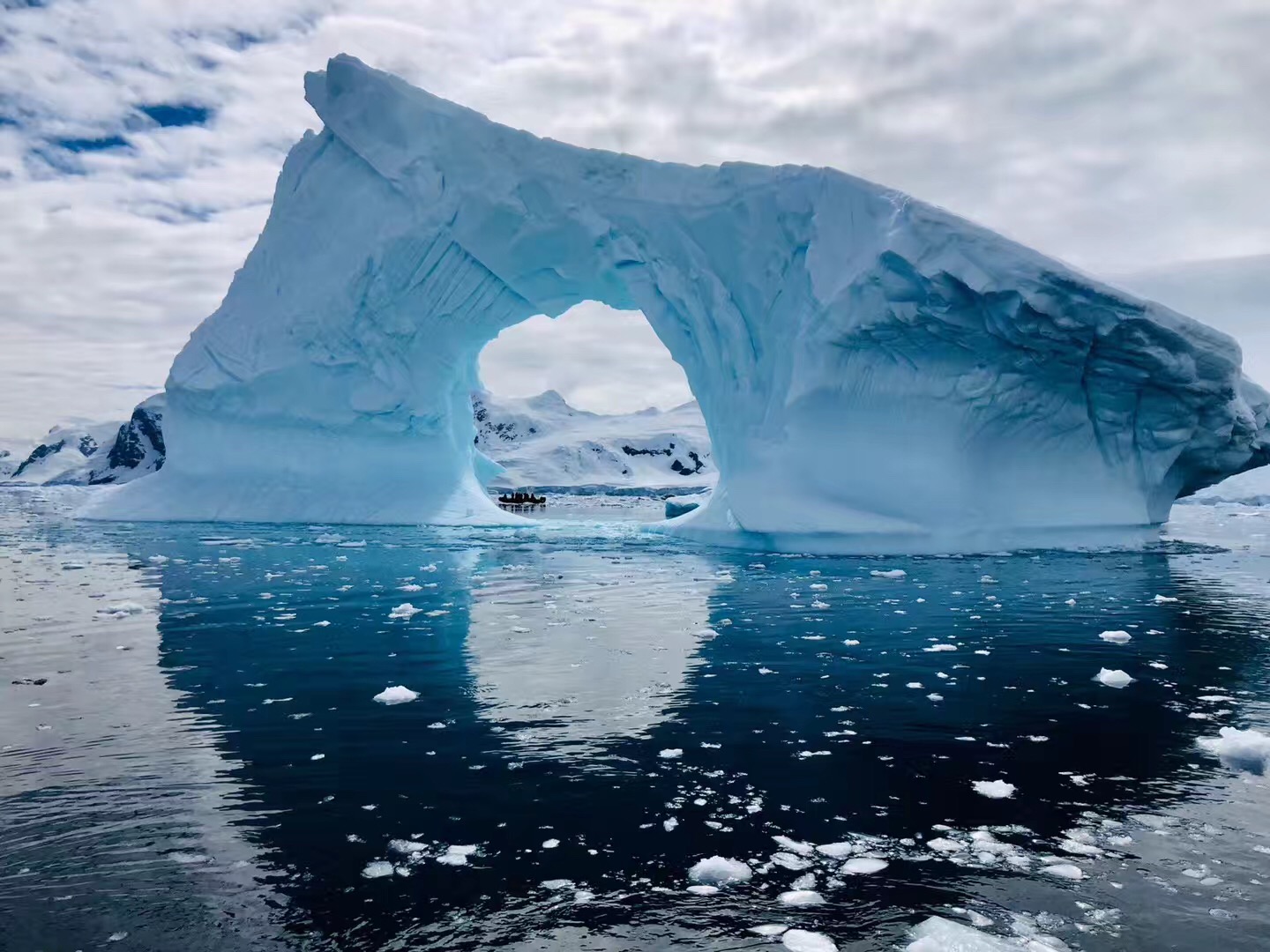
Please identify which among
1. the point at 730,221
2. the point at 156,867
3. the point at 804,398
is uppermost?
the point at 730,221

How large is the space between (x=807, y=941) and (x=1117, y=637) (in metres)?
5.53

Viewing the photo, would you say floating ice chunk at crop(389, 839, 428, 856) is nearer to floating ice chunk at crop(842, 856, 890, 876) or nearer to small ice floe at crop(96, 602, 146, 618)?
floating ice chunk at crop(842, 856, 890, 876)

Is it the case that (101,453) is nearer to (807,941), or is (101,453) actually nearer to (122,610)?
(122,610)

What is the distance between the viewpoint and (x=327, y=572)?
37.7ft

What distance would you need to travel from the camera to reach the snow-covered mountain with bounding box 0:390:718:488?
58.2 m

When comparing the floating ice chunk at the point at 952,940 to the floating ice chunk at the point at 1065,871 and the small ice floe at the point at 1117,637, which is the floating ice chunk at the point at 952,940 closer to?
the floating ice chunk at the point at 1065,871

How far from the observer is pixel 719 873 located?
298 cm

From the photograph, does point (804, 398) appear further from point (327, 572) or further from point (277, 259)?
point (277, 259)

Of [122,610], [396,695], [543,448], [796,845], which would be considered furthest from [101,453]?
[796,845]

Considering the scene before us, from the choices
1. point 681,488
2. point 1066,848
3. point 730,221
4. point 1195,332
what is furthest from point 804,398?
point 681,488

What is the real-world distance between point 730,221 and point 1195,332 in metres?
7.38

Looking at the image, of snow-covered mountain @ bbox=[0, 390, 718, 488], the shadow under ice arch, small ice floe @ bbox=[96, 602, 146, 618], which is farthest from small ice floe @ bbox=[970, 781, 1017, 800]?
snow-covered mountain @ bbox=[0, 390, 718, 488]

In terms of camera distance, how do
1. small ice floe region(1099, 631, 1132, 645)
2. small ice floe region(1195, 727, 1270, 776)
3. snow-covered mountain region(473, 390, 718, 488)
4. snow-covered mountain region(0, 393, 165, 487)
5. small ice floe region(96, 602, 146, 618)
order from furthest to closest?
snow-covered mountain region(473, 390, 718, 488) → snow-covered mountain region(0, 393, 165, 487) → small ice floe region(96, 602, 146, 618) → small ice floe region(1099, 631, 1132, 645) → small ice floe region(1195, 727, 1270, 776)

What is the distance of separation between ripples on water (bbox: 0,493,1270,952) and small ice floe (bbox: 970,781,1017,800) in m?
0.02
